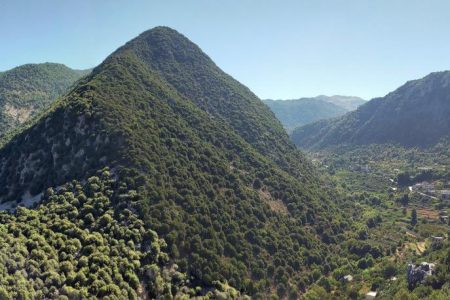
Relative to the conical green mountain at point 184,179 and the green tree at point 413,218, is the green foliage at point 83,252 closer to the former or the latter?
the conical green mountain at point 184,179

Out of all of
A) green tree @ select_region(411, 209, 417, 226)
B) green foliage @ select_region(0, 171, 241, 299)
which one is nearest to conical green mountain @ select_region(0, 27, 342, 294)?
green foliage @ select_region(0, 171, 241, 299)

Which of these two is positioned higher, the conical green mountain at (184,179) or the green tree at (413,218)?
the conical green mountain at (184,179)

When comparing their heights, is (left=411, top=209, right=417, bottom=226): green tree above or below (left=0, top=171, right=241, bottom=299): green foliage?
below

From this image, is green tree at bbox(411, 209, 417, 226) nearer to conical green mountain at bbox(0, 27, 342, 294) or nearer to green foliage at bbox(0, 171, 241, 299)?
conical green mountain at bbox(0, 27, 342, 294)

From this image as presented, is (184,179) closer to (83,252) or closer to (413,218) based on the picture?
(83,252)

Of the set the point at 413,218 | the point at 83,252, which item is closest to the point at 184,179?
the point at 83,252

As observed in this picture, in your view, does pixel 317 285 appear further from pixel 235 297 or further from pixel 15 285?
pixel 15 285

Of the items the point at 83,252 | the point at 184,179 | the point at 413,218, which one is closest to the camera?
the point at 83,252

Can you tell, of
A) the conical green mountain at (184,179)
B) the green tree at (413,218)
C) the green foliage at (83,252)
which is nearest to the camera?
the green foliage at (83,252)

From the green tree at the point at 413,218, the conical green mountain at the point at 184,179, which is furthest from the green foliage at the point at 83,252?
the green tree at the point at 413,218
